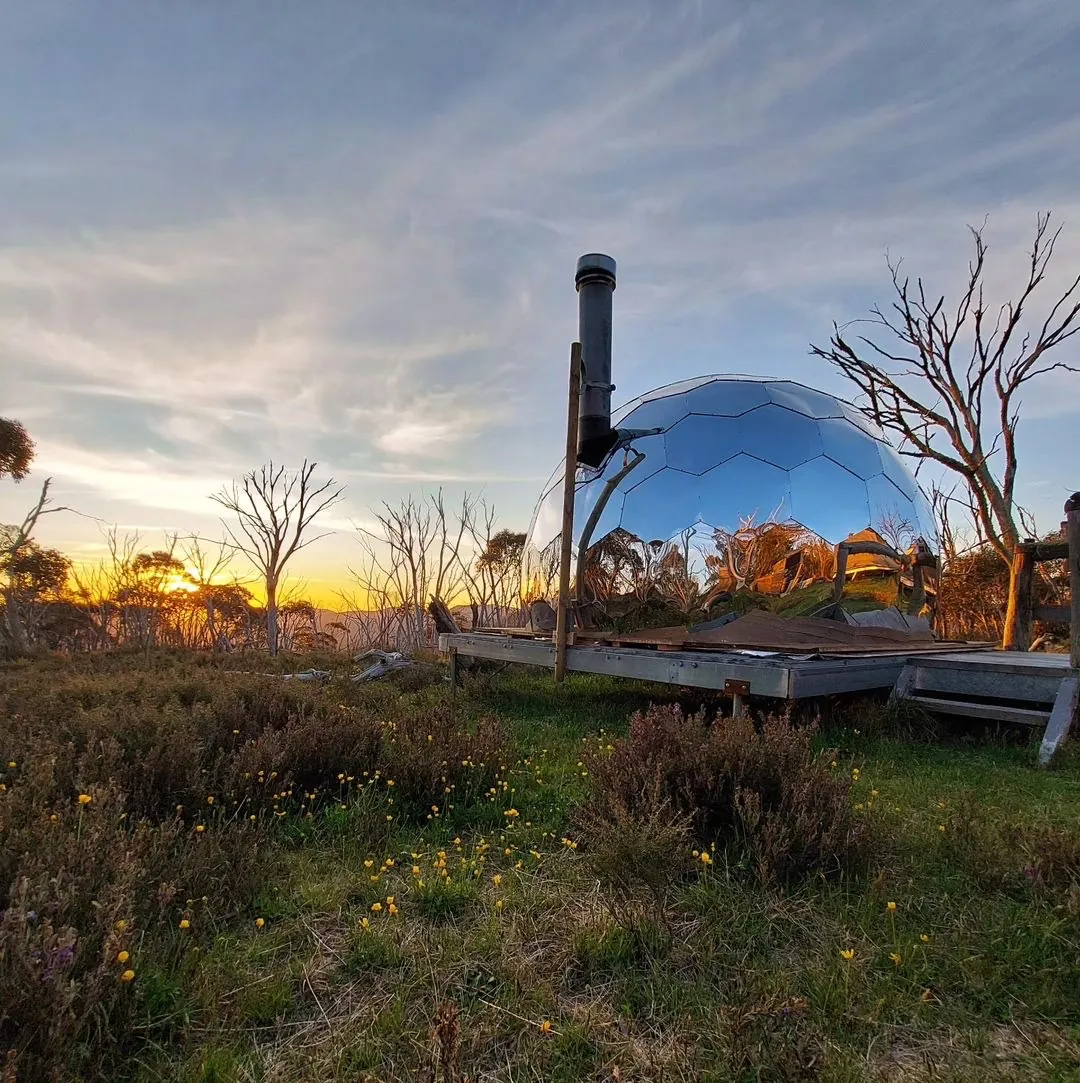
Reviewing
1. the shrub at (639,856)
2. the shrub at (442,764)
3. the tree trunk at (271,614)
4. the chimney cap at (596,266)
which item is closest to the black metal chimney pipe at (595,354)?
the chimney cap at (596,266)

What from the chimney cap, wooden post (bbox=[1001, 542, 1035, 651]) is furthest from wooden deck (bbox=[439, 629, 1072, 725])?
the chimney cap

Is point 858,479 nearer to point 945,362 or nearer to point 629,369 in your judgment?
point 629,369

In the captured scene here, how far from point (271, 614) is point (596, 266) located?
13.8m

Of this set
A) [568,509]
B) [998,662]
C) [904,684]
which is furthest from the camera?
[568,509]

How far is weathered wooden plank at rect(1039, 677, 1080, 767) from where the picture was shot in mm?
4699

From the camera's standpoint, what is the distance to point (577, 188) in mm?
7457

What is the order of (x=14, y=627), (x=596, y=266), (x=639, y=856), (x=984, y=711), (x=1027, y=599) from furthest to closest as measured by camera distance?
1. (x=14, y=627)
2. (x=1027, y=599)
3. (x=596, y=266)
4. (x=984, y=711)
5. (x=639, y=856)

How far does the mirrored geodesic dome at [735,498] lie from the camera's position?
595cm

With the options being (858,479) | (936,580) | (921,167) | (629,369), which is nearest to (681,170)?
(629,369)

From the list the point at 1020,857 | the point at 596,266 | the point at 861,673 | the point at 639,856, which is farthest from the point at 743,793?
the point at 596,266

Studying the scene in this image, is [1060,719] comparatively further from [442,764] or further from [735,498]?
[442,764]

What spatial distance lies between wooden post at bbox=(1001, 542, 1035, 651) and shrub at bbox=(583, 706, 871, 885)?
477 cm

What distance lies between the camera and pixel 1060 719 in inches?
192

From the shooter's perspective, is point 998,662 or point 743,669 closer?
point 743,669
